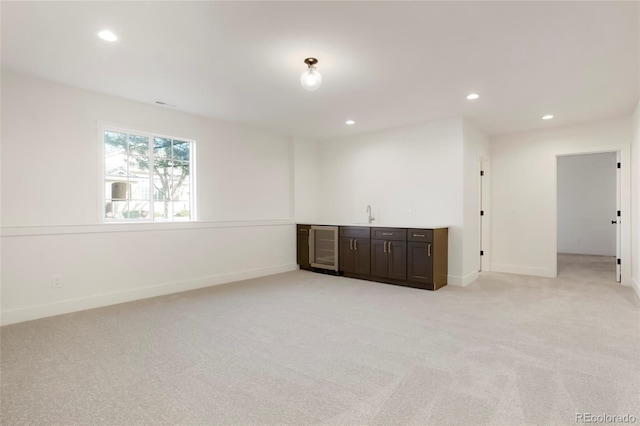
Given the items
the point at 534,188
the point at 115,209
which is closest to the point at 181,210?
the point at 115,209

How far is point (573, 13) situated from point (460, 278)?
3.50 meters

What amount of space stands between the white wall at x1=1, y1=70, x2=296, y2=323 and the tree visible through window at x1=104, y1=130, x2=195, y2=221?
0.56 ft

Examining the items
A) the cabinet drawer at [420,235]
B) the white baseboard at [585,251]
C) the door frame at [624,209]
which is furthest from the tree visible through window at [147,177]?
the white baseboard at [585,251]

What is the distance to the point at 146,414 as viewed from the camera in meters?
1.83

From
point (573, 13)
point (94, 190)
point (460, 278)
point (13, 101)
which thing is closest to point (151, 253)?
point (94, 190)

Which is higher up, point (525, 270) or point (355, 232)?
point (355, 232)

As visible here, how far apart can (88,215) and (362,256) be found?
3.75 metres

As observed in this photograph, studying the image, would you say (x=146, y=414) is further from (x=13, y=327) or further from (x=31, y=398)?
(x=13, y=327)

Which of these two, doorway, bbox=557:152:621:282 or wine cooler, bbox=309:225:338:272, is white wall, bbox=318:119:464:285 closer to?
wine cooler, bbox=309:225:338:272

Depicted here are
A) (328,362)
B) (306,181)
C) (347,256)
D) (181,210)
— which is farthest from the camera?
(306,181)

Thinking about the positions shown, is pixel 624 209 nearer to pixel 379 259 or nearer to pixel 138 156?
pixel 379 259

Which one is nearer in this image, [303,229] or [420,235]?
[420,235]

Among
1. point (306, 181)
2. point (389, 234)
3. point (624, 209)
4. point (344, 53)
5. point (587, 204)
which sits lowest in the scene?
point (389, 234)

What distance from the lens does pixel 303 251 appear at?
244 inches
